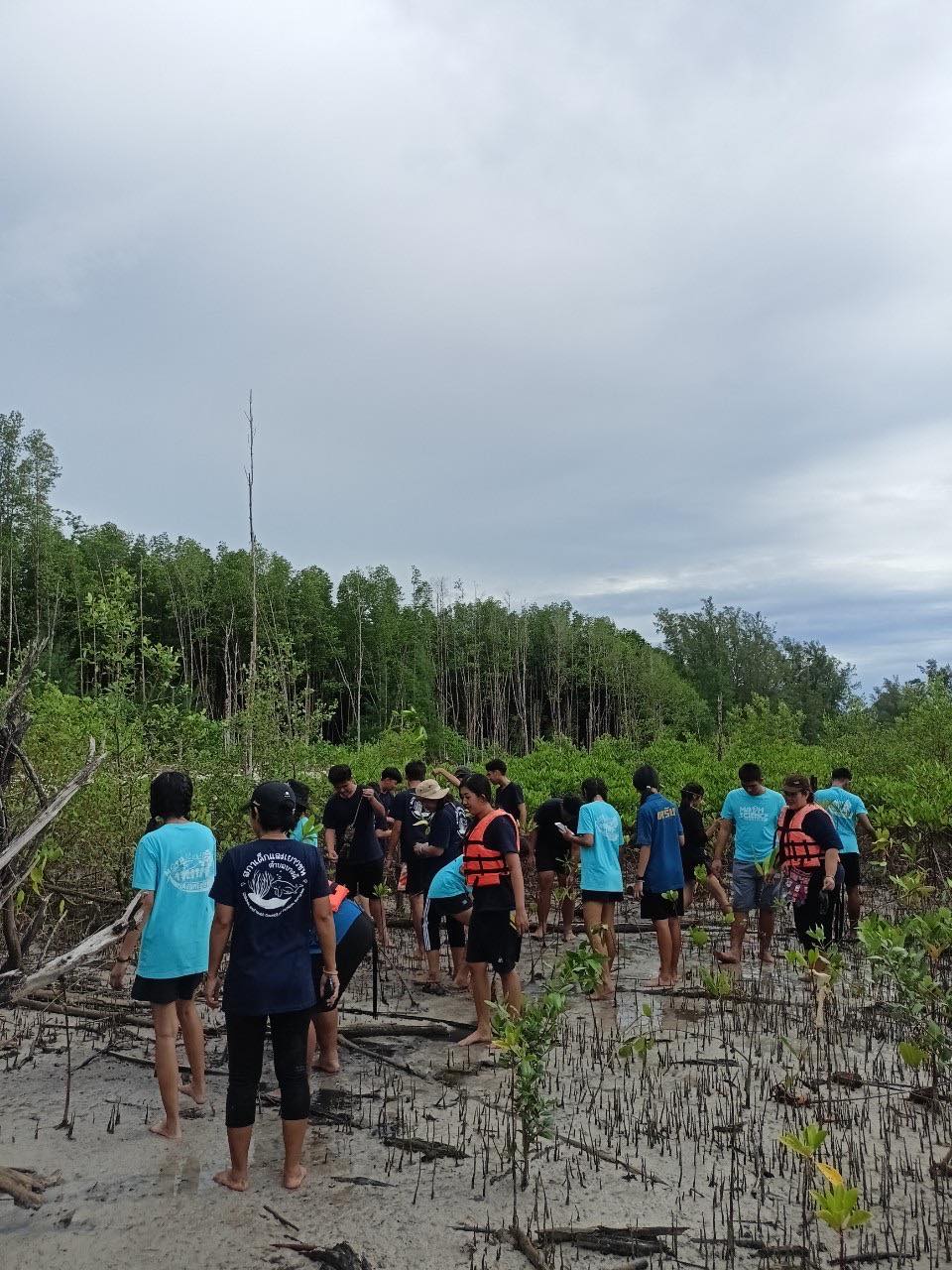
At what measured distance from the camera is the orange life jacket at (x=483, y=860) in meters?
5.65

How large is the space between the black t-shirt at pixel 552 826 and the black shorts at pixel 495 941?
278cm

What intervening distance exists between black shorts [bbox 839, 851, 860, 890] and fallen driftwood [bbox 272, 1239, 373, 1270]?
641 cm

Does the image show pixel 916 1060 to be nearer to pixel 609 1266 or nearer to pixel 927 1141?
pixel 927 1141

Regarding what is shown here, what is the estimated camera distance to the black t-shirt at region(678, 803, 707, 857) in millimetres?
8242

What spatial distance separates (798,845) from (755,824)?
55cm

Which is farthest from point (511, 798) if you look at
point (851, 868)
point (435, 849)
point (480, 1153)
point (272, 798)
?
point (272, 798)

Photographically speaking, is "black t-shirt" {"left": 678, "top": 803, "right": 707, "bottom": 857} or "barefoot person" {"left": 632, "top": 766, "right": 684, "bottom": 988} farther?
"black t-shirt" {"left": 678, "top": 803, "right": 707, "bottom": 857}

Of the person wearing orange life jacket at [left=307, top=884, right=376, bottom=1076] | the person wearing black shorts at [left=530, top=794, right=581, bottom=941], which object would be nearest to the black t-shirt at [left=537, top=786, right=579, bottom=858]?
the person wearing black shorts at [left=530, top=794, right=581, bottom=941]

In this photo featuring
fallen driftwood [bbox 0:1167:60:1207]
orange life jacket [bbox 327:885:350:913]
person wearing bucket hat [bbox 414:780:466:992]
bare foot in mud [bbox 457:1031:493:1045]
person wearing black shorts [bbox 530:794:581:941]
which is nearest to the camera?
fallen driftwood [bbox 0:1167:60:1207]

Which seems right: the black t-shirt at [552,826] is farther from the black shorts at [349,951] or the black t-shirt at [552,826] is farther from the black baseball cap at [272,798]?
the black baseball cap at [272,798]

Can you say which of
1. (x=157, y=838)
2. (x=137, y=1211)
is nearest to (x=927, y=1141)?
(x=137, y=1211)

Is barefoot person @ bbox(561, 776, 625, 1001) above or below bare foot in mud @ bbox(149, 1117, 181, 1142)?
above

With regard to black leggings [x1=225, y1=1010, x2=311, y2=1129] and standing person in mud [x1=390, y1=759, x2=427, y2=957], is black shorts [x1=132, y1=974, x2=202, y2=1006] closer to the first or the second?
black leggings [x1=225, y1=1010, x2=311, y2=1129]

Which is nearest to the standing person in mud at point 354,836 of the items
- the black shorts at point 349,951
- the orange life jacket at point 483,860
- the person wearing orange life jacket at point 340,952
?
the orange life jacket at point 483,860
